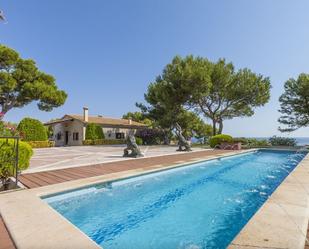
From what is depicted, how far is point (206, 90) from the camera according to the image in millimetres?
27375

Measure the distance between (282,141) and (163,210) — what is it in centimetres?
2861

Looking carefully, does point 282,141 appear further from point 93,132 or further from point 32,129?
point 32,129

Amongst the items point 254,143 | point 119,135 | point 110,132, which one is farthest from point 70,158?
point 254,143

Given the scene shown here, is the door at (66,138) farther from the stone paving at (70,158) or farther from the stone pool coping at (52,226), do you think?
the stone pool coping at (52,226)

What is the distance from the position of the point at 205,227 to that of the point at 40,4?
19434mm

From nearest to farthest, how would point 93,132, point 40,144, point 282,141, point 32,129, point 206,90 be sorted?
1. point 32,129
2. point 40,144
3. point 206,90
4. point 282,141
5. point 93,132

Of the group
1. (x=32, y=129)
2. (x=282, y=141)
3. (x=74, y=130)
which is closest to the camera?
(x=32, y=129)

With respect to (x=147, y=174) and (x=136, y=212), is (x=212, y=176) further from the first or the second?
(x=136, y=212)

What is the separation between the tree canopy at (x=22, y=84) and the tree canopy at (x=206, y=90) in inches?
537

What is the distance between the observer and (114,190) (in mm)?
6953

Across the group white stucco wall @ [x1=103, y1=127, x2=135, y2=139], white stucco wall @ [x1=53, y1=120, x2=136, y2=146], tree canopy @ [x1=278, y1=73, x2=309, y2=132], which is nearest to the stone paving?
white stucco wall @ [x1=53, y1=120, x2=136, y2=146]

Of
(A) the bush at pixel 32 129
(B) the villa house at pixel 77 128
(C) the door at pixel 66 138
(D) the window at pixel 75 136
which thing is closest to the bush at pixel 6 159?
(A) the bush at pixel 32 129

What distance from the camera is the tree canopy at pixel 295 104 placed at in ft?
96.5

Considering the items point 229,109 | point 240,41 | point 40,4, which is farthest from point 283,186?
point 229,109
